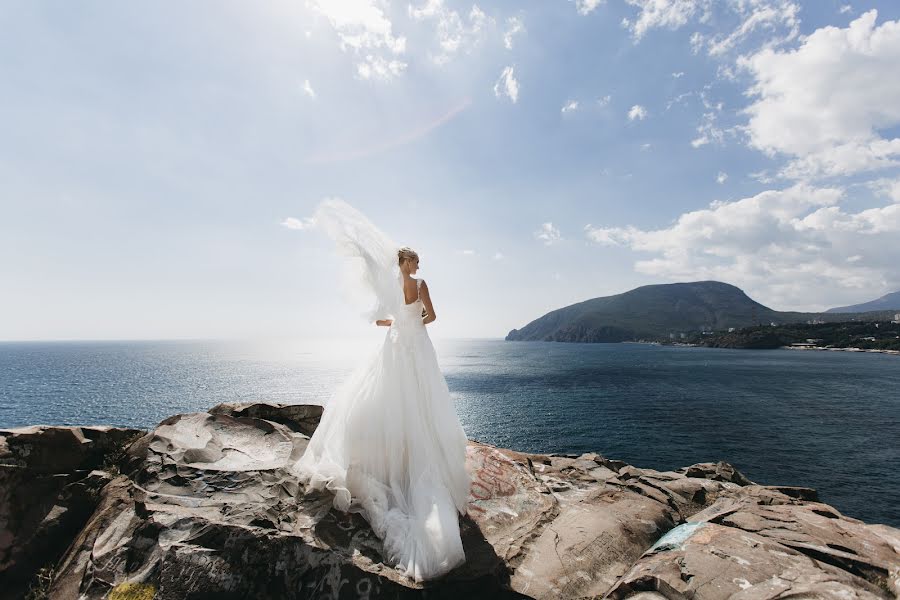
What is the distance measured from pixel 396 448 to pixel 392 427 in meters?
0.37

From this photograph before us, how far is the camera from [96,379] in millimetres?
80562

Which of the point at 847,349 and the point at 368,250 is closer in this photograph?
the point at 368,250

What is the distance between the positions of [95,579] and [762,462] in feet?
135

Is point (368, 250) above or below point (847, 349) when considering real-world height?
above

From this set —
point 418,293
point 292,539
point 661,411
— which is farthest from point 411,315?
point 661,411

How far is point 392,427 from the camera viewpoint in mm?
6617

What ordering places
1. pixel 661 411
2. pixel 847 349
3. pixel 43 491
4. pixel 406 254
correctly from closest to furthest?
→ pixel 43 491
pixel 406 254
pixel 661 411
pixel 847 349

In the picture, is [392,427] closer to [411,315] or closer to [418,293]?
[411,315]

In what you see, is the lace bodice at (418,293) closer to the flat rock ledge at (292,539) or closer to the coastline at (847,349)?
the flat rock ledge at (292,539)

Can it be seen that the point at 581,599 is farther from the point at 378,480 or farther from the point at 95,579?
the point at 95,579

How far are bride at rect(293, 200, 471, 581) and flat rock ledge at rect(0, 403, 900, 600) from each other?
47cm

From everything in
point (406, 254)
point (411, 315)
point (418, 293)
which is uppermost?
point (406, 254)

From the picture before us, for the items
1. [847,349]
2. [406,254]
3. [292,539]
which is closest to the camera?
[292,539]

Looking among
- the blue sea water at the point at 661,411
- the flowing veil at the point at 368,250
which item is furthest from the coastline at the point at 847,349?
the flowing veil at the point at 368,250
